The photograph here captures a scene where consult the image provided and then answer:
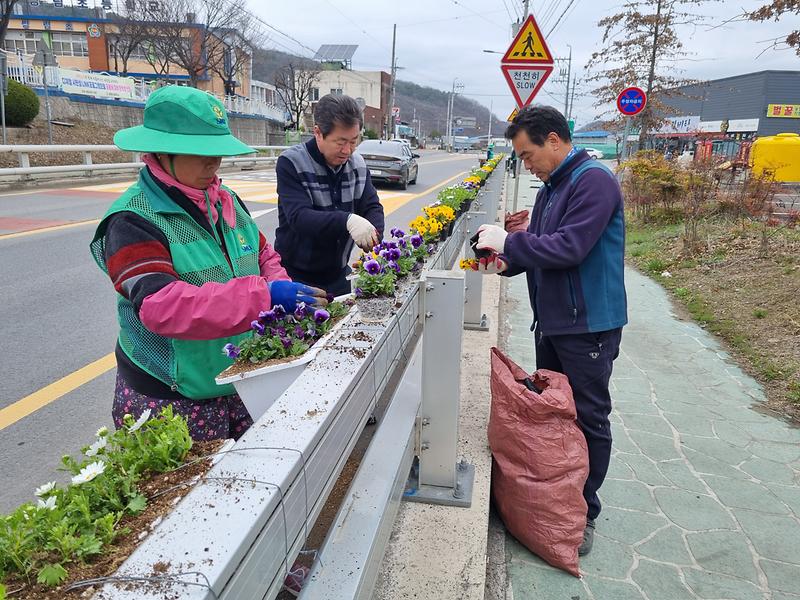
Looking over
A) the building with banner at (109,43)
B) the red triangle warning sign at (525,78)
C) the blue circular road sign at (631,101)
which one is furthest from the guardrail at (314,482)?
the building with banner at (109,43)

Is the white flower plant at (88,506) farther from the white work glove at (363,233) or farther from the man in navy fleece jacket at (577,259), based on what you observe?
the man in navy fleece jacket at (577,259)

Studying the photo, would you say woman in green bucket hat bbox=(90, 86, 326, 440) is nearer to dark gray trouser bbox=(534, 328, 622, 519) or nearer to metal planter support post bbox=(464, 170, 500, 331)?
dark gray trouser bbox=(534, 328, 622, 519)

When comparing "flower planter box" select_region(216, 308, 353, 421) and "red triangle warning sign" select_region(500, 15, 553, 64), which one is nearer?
"flower planter box" select_region(216, 308, 353, 421)

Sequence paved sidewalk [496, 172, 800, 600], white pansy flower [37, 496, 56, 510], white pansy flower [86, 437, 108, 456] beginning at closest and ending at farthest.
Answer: white pansy flower [37, 496, 56, 510] → white pansy flower [86, 437, 108, 456] → paved sidewalk [496, 172, 800, 600]

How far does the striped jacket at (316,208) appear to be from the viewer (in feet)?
9.65

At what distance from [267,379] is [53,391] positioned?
3.35 m

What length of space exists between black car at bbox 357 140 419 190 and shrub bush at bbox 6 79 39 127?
11359 mm

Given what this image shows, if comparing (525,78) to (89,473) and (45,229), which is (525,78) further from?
(89,473)

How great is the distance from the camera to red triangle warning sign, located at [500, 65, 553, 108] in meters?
8.76

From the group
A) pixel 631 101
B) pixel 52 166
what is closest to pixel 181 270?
pixel 631 101

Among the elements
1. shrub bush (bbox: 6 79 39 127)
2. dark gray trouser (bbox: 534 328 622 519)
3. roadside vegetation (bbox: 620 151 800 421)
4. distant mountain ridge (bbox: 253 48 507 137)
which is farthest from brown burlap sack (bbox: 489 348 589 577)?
distant mountain ridge (bbox: 253 48 507 137)

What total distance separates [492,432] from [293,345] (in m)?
1.39

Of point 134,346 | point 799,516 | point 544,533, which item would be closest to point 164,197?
point 134,346

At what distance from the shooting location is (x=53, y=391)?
4.21m
